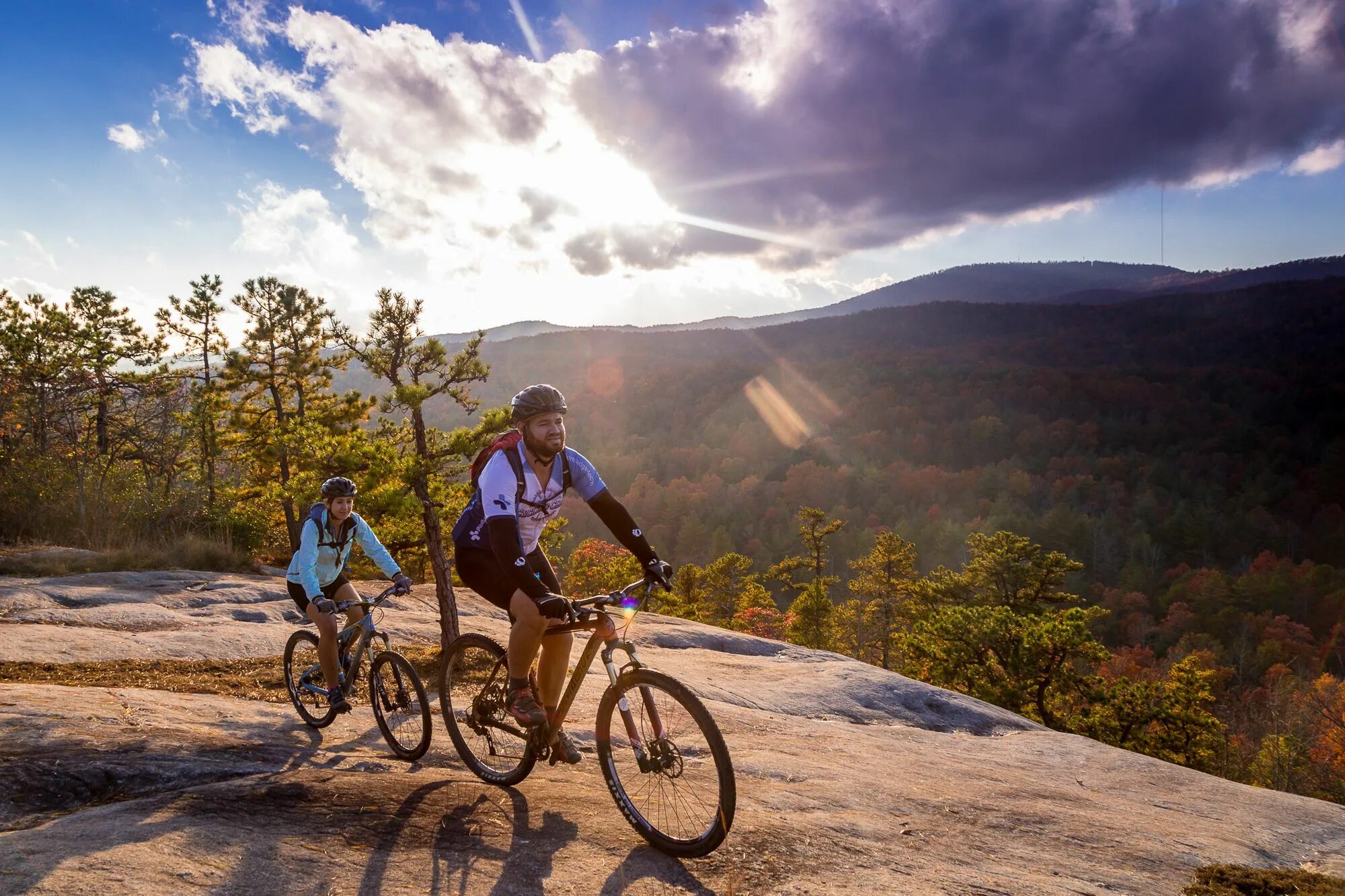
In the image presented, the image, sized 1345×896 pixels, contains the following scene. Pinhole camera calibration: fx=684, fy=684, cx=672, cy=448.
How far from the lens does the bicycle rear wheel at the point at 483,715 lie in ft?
16.3

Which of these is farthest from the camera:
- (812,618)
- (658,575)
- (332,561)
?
(812,618)

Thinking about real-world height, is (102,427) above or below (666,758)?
above

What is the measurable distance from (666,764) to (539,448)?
210 cm

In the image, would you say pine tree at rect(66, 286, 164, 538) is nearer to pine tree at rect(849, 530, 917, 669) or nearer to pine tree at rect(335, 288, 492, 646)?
pine tree at rect(335, 288, 492, 646)

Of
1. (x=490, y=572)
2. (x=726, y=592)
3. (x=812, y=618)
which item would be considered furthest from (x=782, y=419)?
(x=490, y=572)

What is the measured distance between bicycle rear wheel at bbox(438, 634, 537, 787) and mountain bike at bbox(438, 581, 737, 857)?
0.03 m

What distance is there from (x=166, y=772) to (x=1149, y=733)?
34785 millimetres

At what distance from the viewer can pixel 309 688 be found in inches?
266

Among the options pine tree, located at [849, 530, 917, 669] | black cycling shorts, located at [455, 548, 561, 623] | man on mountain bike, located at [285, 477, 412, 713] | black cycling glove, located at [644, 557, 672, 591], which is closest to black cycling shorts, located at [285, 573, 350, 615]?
man on mountain bike, located at [285, 477, 412, 713]

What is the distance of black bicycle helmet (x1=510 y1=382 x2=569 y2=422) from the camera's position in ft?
14.8

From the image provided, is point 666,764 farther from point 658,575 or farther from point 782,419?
point 782,419

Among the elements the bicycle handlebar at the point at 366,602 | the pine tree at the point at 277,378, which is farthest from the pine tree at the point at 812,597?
the bicycle handlebar at the point at 366,602

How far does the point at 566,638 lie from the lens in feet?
15.1

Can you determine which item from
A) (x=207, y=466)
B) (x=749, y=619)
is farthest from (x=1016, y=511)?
(x=207, y=466)
